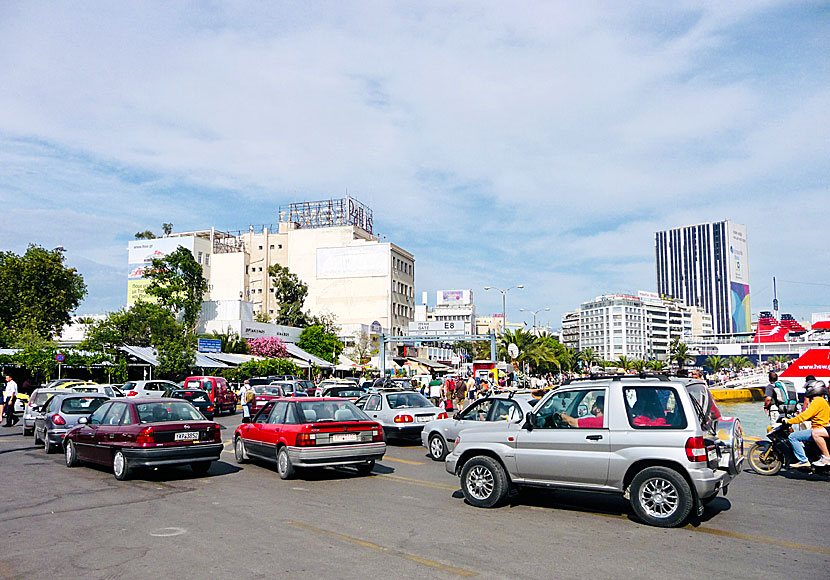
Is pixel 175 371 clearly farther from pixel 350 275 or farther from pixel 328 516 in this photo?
pixel 350 275

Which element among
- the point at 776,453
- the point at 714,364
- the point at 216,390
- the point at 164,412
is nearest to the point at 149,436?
the point at 164,412

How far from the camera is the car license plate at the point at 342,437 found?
40.4 feet

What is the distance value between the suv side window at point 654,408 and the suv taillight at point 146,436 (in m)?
8.22

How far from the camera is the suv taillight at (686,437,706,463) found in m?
7.93

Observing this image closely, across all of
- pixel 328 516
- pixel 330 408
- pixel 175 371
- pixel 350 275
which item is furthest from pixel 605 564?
pixel 350 275

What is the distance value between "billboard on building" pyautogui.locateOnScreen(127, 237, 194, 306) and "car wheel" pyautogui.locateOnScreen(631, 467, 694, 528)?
9827 centimetres

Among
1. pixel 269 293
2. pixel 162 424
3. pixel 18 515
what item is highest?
pixel 269 293

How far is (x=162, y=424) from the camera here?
39.9 feet

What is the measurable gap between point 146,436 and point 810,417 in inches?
456

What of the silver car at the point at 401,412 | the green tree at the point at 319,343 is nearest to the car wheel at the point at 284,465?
the silver car at the point at 401,412

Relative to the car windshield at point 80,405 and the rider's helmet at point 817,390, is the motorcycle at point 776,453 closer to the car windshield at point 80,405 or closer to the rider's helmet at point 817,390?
the rider's helmet at point 817,390

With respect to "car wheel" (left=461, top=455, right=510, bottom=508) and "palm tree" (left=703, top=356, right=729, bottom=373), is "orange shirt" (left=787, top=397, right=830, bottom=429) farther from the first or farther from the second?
→ "palm tree" (left=703, top=356, right=729, bottom=373)

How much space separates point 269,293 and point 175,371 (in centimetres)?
6151

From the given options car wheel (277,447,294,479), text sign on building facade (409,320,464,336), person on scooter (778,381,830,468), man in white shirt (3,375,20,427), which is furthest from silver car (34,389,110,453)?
text sign on building facade (409,320,464,336)
